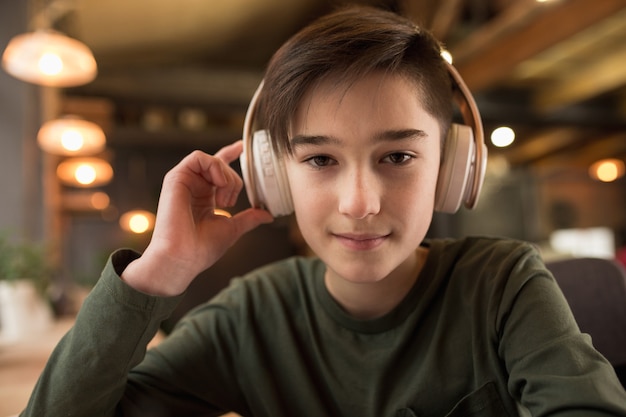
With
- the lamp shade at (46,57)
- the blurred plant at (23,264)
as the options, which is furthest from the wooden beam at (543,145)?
the blurred plant at (23,264)

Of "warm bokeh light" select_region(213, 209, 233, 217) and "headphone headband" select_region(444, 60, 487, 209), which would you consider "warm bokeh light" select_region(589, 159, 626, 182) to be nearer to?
"headphone headband" select_region(444, 60, 487, 209)

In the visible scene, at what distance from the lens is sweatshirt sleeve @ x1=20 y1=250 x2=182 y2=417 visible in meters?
0.77

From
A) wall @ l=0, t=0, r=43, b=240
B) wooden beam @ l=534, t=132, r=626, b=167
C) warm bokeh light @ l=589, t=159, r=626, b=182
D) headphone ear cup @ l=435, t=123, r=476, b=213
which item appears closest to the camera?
headphone ear cup @ l=435, t=123, r=476, b=213

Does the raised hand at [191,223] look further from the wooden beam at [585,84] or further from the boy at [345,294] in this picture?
the wooden beam at [585,84]

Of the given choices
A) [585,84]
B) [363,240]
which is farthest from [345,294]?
[585,84]

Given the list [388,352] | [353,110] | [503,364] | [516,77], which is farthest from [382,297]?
[516,77]

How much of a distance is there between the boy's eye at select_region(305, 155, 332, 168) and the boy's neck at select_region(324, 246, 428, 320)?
0.76 ft

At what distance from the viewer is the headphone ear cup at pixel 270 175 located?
2.89 feet

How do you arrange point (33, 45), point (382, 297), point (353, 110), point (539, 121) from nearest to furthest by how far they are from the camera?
point (353, 110) → point (382, 297) → point (33, 45) → point (539, 121)

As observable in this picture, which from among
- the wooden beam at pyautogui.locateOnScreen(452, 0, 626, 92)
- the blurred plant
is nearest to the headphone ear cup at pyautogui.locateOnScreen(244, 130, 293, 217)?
the blurred plant

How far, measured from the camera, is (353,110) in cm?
77

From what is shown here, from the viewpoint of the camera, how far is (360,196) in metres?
0.76

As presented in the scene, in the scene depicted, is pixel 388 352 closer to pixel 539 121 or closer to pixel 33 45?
pixel 33 45

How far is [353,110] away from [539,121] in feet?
18.1
